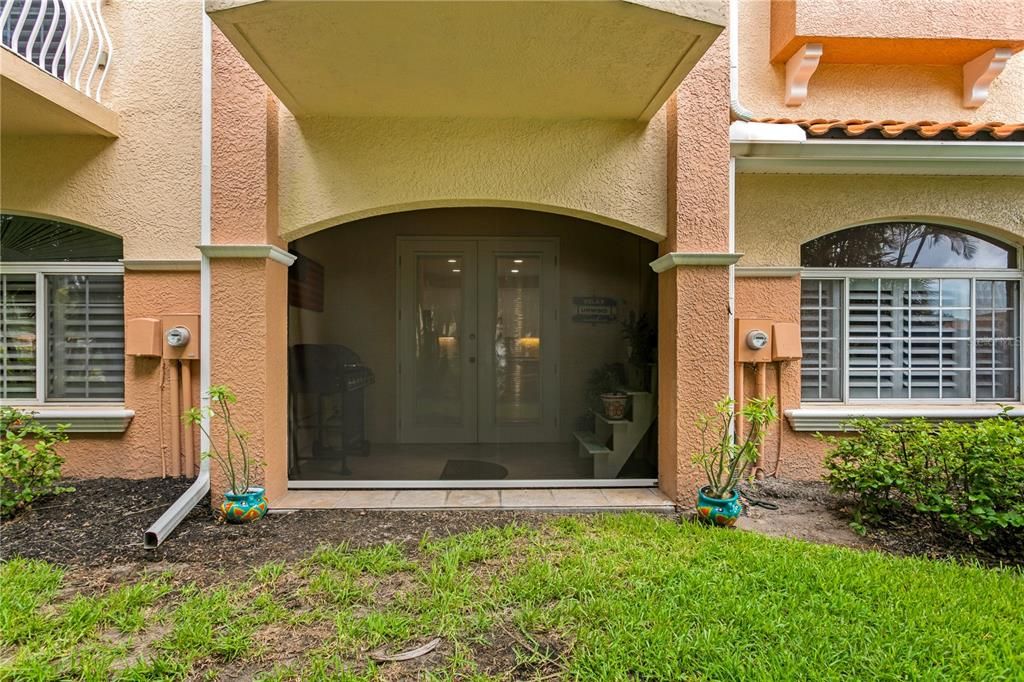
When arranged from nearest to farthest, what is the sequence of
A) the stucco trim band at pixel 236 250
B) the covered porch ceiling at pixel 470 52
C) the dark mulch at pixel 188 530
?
the covered porch ceiling at pixel 470 52, the dark mulch at pixel 188 530, the stucco trim band at pixel 236 250

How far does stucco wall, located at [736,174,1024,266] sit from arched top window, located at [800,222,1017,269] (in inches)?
7.4

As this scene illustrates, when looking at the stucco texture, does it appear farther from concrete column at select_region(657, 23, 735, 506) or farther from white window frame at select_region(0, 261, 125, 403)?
concrete column at select_region(657, 23, 735, 506)

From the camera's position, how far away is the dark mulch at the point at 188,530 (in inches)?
146

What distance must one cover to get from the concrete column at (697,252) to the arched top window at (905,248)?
177 cm

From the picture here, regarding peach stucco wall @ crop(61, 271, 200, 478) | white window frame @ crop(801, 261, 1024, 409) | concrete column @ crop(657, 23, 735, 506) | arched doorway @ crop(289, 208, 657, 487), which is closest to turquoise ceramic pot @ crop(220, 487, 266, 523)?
arched doorway @ crop(289, 208, 657, 487)

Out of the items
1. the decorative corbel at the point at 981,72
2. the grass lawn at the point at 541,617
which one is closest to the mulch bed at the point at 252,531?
the grass lawn at the point at 541,617

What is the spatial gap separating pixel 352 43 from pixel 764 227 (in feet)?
15.0

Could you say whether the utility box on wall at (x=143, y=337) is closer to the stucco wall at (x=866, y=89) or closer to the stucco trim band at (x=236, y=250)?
the stucco trim band at (x=236, y=250)

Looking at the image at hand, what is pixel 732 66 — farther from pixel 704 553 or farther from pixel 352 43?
pixel 704 553

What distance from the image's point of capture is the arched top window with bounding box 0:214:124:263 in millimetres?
5215

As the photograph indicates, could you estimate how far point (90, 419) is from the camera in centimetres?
506

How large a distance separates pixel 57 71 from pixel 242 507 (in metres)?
5.11

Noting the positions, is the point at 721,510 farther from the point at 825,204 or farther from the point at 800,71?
the point at 800,71

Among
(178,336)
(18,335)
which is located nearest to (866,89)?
(178,336)
